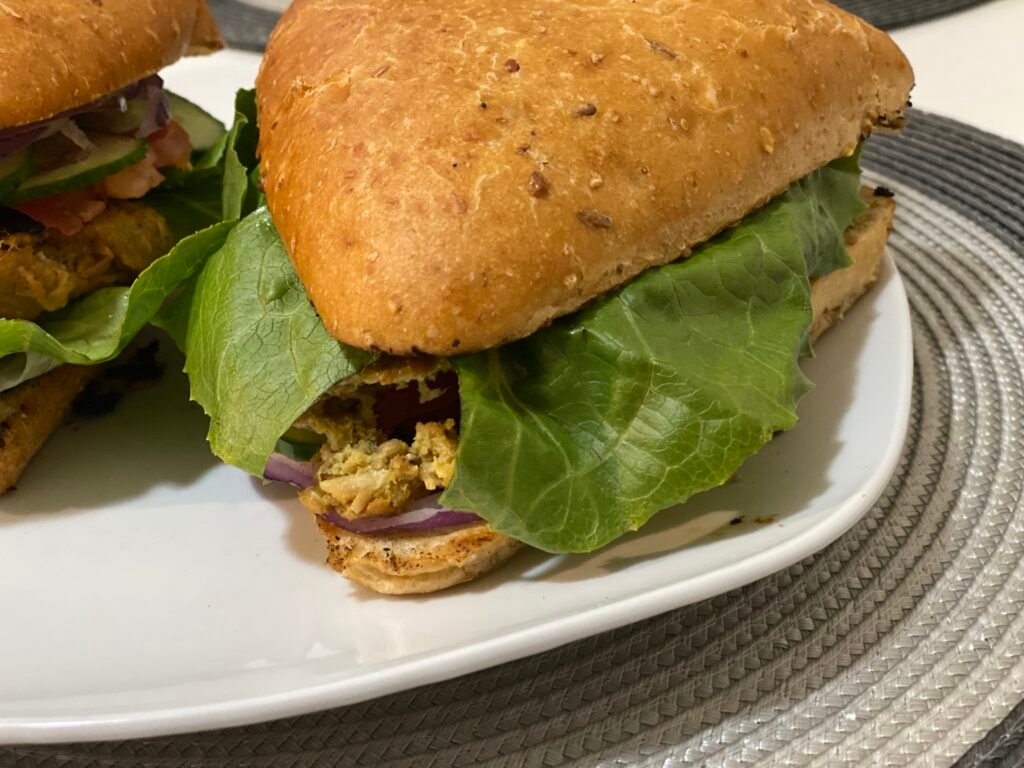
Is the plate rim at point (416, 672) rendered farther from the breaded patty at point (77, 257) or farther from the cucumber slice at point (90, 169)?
the cucumber slice at point (90, 169)

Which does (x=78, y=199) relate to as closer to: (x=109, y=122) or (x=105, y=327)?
(x=109, y=122)

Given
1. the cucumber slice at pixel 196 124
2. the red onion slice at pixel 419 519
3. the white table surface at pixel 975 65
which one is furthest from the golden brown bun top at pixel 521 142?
the white table surface at pixel 975 65

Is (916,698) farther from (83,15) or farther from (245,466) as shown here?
(83,15)

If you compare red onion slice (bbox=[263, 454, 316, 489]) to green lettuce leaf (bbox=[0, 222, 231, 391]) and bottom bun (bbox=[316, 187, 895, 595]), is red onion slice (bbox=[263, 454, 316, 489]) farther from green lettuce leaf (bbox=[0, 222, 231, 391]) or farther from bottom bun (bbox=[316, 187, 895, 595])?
green lettuce leaf (bbox=[0, 222, 231, 391])

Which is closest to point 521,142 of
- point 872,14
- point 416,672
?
point 416,672

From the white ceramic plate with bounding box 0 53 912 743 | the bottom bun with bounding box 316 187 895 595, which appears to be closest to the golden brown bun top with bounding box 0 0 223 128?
the white ceramic plate with bounding box 0 53 912 743
